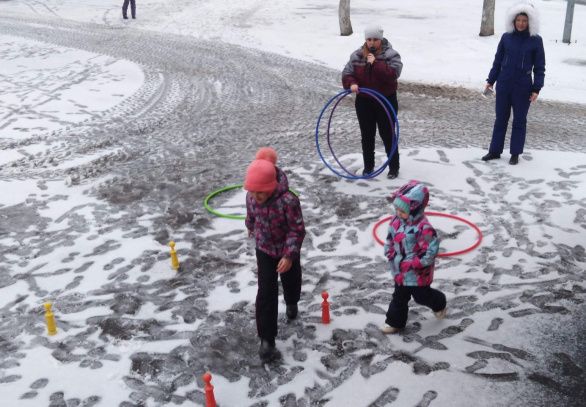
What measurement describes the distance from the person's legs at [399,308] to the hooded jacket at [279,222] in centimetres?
83

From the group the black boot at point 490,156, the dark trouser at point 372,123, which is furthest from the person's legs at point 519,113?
the dark trouser at point 372,123

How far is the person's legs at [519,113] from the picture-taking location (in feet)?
25.2

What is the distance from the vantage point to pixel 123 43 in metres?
17.2

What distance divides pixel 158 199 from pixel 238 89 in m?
5.51

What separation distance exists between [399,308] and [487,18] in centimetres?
1393

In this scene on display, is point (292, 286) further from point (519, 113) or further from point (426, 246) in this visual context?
point (519, 113)

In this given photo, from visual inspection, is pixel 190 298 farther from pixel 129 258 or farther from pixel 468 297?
pixel 468 297

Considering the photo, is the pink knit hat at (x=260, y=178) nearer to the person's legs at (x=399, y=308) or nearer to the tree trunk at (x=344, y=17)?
the person's legs at (x=399, y=308)

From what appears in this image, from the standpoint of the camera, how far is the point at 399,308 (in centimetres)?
457

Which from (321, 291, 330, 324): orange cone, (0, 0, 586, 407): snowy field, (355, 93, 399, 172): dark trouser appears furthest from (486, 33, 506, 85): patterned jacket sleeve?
(321, 291, 330, 324): orange cone

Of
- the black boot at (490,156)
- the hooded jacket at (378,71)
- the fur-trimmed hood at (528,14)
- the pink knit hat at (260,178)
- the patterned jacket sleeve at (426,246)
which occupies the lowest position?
the black boot at (490,156)

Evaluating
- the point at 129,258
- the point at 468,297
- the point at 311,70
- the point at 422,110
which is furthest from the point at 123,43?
the point at 468,297

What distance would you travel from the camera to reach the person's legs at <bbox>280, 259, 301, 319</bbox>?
4.68m

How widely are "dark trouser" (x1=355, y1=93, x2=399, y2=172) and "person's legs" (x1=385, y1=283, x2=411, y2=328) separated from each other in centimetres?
319
